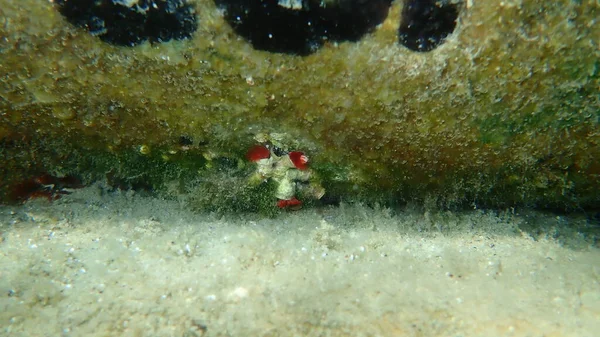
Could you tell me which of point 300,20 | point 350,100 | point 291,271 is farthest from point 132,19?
point 291,271

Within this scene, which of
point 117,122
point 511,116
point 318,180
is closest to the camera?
point 511,116

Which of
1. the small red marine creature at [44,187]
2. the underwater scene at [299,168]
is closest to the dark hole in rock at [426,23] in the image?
the underwater scene at [299,168]

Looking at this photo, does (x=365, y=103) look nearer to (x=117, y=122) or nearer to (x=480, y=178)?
(x=480, y=178)

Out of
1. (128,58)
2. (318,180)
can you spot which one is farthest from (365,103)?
(128,58)

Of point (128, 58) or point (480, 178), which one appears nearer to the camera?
point (128, 58)

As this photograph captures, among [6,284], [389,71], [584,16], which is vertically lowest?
[6,284]

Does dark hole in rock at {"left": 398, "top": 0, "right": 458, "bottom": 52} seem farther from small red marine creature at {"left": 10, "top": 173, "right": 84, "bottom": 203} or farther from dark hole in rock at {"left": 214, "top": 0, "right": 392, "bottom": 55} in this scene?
small red marine creature at {"left": 10, "top": 173, "right": 84, "bottom": 203}

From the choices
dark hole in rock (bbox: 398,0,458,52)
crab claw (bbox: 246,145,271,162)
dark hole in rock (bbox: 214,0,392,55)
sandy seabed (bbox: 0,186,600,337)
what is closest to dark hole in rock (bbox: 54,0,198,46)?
dark hole in rock (bbox: 214,0,392,55)
